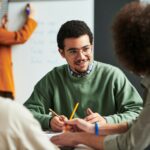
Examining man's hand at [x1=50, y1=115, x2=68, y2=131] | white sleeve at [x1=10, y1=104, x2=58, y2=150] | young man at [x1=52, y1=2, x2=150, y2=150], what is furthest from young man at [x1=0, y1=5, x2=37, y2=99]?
white sleeve at [x1=10, y1=104, x2=58, y2=150]

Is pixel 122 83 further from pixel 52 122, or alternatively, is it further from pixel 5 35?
pixel 5 35

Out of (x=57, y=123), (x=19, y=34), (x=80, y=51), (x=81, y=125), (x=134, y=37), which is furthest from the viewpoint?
(x=19, y=34)

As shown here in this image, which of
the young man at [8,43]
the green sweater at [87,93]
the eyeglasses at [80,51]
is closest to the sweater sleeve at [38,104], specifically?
the green sweater at [87,93]

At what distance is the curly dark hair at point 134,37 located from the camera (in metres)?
1.07

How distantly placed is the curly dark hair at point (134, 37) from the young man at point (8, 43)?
77.3 inches

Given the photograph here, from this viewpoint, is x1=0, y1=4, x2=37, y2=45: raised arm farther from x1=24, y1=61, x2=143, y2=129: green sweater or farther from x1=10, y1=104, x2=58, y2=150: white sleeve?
x1=10, y1=104, x2=58, y2=150: white sleeve

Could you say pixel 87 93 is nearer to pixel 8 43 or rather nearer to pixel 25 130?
pixel 25 130

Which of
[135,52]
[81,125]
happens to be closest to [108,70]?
Answer: [81,125]

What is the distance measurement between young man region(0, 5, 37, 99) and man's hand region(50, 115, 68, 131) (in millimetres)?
1466

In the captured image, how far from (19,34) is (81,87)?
1.38m

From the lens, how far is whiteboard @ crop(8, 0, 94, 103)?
303 cm

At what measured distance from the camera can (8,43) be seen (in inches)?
119

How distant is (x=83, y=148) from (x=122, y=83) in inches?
23.1

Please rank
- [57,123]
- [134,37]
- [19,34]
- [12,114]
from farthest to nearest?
[19,34], [57,123], [134,37], [12,114]
